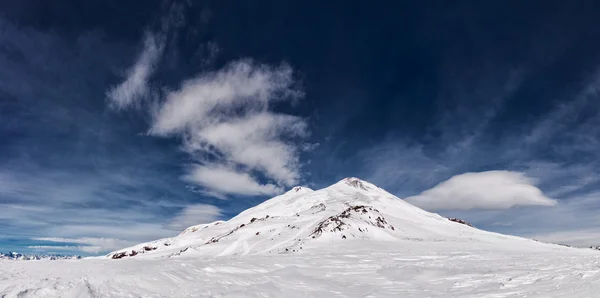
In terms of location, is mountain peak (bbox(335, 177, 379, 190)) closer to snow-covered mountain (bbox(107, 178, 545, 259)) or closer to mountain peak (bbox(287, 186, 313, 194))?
mountain peak (bbox(287, 186, 313, 194))

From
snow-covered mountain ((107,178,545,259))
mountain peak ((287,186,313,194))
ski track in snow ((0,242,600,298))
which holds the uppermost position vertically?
mountain peak ((287,186,313,194))

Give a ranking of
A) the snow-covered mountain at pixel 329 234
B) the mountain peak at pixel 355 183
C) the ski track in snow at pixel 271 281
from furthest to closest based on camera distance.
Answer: the mountain peak at pixel 355 183 < the snow-covered mountain at pixel 329 234 < the ski track in snow at pixel 271 281

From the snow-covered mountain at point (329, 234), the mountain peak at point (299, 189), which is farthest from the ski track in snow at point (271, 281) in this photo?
the mountain peak at point (299, 189)

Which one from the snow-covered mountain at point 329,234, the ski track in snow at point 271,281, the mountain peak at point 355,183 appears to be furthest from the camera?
the mountain peak at point 355,183

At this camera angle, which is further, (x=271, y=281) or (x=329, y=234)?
(x=329, y=234)

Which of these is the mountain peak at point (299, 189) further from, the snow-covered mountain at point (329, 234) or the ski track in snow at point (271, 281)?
the ski track in snow at point (271, 281)

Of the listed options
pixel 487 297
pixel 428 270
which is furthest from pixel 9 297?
pixel 428 270

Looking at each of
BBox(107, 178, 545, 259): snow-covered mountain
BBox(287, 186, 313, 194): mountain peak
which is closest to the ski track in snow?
BBox(107, 178, 545, 259): snow-covered mountain

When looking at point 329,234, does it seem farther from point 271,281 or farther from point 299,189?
point 299,189

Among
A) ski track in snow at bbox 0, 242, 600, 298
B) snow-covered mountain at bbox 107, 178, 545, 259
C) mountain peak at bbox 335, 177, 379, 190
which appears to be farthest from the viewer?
mountain peak at bbox 335, 177, 379, 190

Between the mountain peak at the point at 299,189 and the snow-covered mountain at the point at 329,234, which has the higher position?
the mountain peak at the point at 299,189

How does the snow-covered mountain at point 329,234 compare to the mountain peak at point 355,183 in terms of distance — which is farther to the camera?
the mountain peak at point 355,183

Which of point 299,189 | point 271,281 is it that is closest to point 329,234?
point 271,281

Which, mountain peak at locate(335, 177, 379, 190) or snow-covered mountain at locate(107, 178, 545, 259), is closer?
snow-covered mountain at locate(107, 178, 545, 259)
